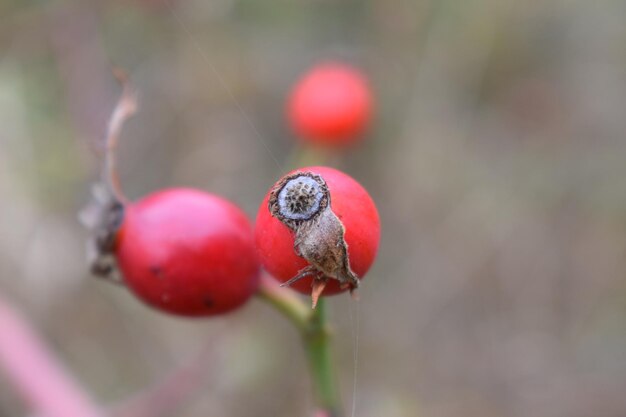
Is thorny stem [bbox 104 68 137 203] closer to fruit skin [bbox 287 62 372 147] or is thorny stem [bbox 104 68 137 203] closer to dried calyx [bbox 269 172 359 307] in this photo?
dried calyx [bbox 269 172 359 307]

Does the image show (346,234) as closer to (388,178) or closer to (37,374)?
(37,374)

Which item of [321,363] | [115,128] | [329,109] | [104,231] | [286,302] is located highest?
[329,109]

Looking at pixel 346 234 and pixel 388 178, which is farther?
pixel 388 178

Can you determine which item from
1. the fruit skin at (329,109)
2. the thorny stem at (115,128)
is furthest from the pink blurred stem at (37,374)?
the fruit skin at (329,109)

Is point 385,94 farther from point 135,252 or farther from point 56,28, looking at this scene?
point 135,252

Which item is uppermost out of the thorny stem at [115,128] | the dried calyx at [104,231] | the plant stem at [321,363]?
the thorny stem at [115,128]

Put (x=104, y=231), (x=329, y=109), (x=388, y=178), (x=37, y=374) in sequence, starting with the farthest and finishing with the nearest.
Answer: (x=388, y=178) → (x=329, y=109) → (x=37, y=374) → (x=104, y=231)

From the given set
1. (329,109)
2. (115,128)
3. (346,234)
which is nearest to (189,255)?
(115,128)

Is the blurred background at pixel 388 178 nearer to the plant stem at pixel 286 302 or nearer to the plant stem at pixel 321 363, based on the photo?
the plant stem at pixel 286 302
